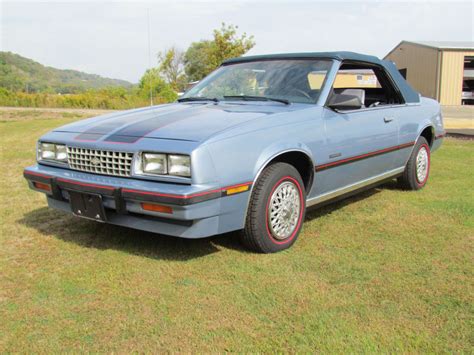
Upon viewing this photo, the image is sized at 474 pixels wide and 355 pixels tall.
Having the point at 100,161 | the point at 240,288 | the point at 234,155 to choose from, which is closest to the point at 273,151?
the point at 234,155

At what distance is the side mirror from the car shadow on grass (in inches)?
34.9

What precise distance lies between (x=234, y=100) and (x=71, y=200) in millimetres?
1629

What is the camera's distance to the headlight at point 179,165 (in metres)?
2.98

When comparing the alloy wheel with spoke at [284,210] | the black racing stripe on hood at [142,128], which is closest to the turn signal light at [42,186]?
the black racing stripe on hood at [142,128]

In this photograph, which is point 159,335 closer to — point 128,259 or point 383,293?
point 128,259

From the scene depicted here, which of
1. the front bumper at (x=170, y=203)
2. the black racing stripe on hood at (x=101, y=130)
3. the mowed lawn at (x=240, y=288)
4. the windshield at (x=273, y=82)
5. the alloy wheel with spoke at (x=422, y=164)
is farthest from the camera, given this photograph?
the alloy wheel with spoke at (x=422, y=164)

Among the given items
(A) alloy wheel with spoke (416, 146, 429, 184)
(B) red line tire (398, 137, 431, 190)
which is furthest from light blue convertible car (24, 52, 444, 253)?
(A) alloy wheel with spoke (416, 146, 429, 184)

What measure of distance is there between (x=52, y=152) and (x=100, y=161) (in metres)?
0.66

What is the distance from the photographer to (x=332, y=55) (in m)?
4.29

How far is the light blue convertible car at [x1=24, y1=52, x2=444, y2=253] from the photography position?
3043 mm

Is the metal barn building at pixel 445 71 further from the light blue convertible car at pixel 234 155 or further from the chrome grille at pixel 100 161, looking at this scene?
the chrome grille at pixel 100 161

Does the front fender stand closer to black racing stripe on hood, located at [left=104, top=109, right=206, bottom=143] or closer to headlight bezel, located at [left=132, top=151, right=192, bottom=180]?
headlight bezel, located at [left=132, top=151, right=192, bottom=180]

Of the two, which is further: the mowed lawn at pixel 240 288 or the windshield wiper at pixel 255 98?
the windshield wiper at pixel 255 98

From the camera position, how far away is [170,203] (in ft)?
9.62
